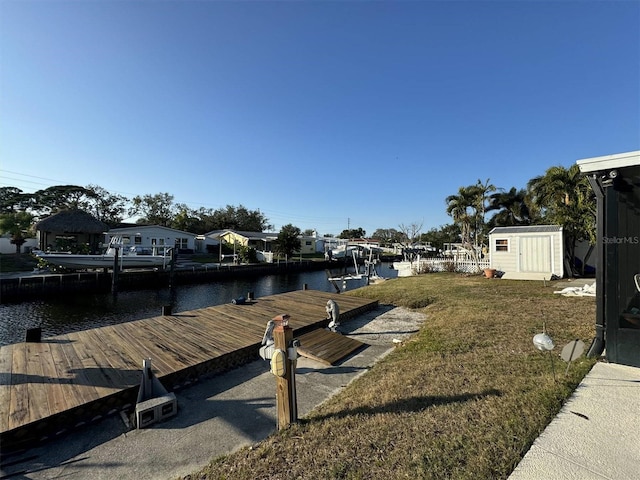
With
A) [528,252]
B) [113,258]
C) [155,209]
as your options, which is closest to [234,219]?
[155,209]

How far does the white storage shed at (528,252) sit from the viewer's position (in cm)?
1352

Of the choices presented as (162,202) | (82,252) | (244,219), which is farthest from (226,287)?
(244,219)

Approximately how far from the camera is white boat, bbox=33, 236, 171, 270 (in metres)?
19.2

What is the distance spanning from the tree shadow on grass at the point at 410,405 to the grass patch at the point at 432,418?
10mm

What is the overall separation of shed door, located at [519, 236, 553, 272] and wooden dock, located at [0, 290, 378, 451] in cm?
1208

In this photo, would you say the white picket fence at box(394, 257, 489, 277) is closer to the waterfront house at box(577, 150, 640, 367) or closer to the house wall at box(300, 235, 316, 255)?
the waterfront house at box(577, 150, 640, 367)

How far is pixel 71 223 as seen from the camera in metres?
27.3

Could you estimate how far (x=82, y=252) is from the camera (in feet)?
72.1

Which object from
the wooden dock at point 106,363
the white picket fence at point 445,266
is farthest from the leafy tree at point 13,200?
the white picket fence at point 445,266

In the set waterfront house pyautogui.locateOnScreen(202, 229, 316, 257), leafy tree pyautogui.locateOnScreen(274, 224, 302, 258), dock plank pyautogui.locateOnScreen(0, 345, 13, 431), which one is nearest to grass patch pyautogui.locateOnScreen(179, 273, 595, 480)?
dock plank pyautogui.locateOnScreen(0, 345, 13, 431)

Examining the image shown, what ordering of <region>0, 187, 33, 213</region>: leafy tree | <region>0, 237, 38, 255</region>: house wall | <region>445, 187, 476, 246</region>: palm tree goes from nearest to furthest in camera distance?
<region>445, 187, 476, 246</region>: palm tree < <region>0, 237, 38, 255</region>: house wall < <region>0, 187, 33, 213</region>: leafy tree

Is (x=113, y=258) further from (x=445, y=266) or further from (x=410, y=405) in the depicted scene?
(x=410, y=405)

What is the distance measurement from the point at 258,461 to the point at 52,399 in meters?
2.80

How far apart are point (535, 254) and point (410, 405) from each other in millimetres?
14518
